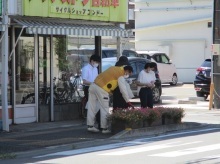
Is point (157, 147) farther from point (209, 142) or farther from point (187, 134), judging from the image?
point (187, 134)

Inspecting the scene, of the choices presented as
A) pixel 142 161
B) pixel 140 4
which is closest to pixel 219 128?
pixel 142 161

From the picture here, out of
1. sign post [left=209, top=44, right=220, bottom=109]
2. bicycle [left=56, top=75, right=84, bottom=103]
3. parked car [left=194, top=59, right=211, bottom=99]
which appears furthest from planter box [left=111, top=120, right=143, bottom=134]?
parked car [left=194, top=59, right=211, bottom=99]

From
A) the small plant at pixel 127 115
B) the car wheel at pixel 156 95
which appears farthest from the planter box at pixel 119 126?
the car wheel at pixel 156 95

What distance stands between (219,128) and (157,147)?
4296 millimetres

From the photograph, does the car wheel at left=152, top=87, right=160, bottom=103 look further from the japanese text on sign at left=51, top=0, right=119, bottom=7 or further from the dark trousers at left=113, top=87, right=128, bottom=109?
the dark trousers at left=113, top=87, right=128, bottom=109

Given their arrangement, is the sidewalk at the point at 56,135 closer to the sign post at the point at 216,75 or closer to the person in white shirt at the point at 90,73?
the person in white shirt at the point at 90,73

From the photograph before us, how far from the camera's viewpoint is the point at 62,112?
19188mm

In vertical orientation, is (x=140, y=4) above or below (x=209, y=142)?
above

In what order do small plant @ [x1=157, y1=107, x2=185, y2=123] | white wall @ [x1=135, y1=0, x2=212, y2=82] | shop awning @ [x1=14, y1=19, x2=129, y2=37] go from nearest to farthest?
shop awning @ [x1=14, y1=19, x2=129, y2=37]
small plant @ [x1=157, y1=107, x2=185, y2=123]
white wall @ [x1=135, y1=0, x2=212, y2=82]

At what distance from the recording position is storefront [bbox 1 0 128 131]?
56.5ft

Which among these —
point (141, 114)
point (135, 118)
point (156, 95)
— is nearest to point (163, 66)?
point (156, 95)

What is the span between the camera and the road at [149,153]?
12438 millimetres

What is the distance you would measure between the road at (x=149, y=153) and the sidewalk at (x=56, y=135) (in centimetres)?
56

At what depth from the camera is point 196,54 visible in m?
39.8
